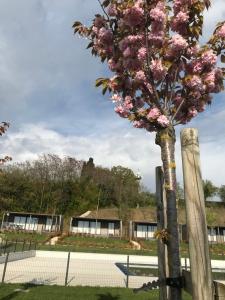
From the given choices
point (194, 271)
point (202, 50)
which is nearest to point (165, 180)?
point (194, 271)

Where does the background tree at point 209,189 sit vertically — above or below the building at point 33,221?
above

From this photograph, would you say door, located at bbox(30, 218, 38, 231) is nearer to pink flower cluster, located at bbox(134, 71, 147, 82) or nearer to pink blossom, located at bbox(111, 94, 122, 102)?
pink blossom, located at bbox(111, 94, 122, 102)

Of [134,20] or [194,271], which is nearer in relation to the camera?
[194,271]

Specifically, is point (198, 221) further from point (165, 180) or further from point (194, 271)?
point (165, 180)

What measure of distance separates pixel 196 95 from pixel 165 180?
1106mm

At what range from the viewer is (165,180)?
3043 millimetres

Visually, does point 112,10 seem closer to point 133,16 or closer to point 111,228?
point 133,16

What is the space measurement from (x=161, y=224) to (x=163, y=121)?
1.02 meters

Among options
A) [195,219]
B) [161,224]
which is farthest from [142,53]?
[195,219]

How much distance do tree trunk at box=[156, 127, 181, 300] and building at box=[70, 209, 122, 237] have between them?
53431mm

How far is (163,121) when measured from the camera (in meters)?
3.25

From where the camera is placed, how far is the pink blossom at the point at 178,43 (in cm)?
343

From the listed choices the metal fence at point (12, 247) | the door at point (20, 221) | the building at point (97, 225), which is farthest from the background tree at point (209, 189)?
the metal fence at point (12, 247)

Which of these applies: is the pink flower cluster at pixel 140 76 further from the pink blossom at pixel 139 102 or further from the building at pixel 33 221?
the building at pixel 33 221
